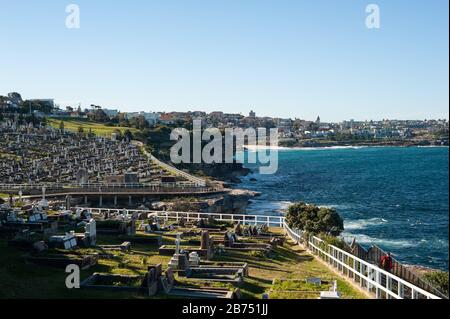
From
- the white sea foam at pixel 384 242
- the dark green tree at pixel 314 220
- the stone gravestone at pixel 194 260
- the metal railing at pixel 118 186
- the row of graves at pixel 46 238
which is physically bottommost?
the white sea foam at pixel 384 242

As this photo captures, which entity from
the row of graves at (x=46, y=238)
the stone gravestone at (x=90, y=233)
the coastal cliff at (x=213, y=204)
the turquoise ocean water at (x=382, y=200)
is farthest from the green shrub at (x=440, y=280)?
the coastal cliff at (x=213, y=204)

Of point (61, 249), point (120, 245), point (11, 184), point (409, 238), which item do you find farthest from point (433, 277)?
point (11, 184)

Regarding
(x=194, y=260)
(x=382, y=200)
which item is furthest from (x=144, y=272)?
(x=382, y=200)

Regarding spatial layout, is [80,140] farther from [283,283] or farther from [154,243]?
[283,283]

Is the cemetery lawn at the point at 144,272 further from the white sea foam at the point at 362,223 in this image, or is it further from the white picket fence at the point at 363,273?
the white sea foam at the point at 362,223

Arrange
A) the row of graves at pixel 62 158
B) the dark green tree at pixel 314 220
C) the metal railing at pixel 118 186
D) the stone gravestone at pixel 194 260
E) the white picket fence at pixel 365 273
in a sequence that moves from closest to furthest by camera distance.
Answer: the white picket fence at pixel 365 273, the stone gravestone at pixel 194 260, the dark green tree at pixel 314 220, the metal railing at pixel 118 186, the row of graves at pixel 62 158

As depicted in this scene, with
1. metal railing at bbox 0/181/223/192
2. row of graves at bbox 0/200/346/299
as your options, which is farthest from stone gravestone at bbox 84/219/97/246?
metal railing at bbox 0/181/223/192
